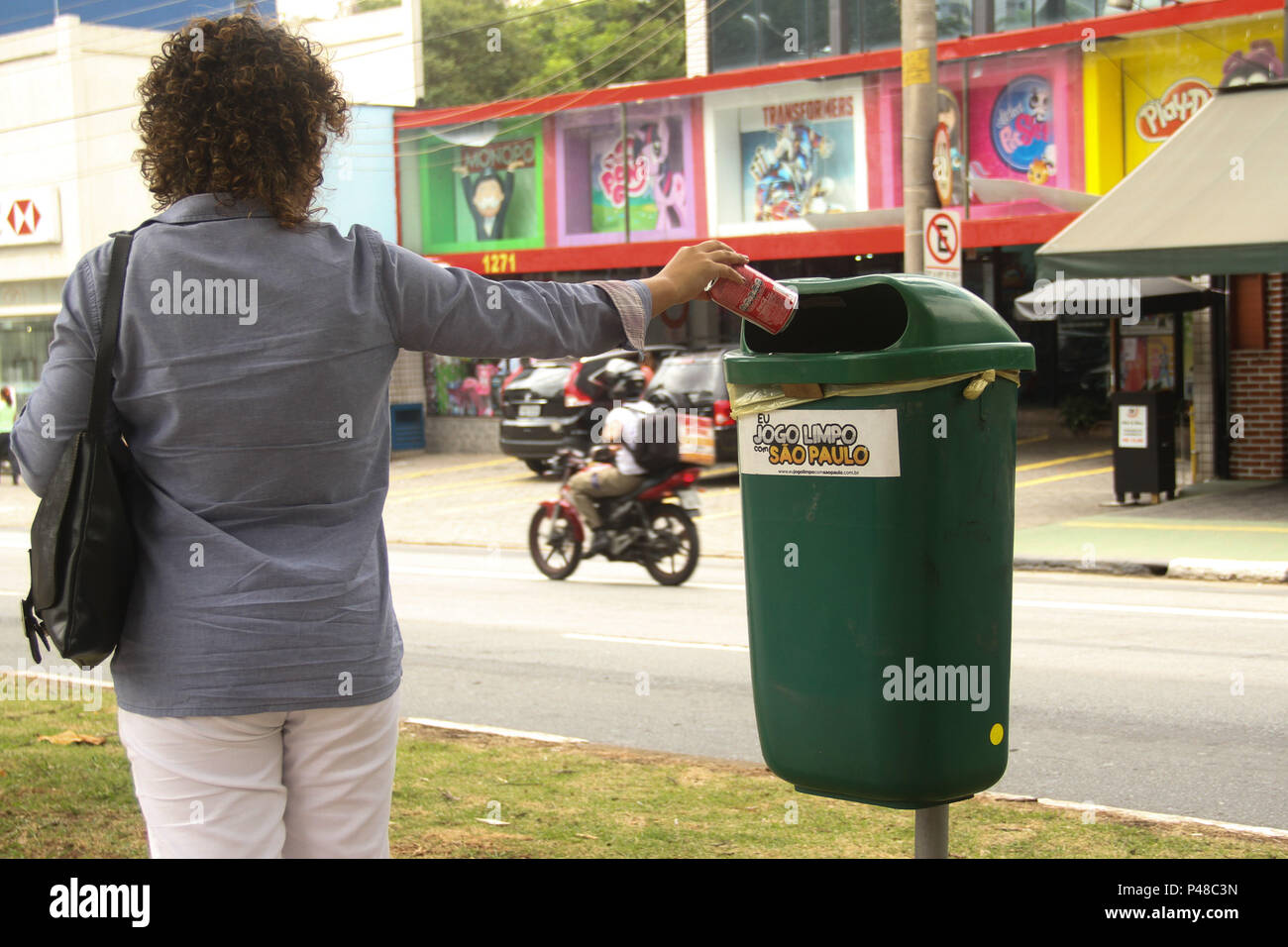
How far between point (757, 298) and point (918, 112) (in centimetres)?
891

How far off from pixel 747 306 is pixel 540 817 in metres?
2.54

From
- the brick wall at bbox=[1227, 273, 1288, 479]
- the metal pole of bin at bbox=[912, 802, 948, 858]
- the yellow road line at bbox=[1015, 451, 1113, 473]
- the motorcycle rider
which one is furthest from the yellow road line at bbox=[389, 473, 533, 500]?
the metal pole of bin at bbox=[912, 802, 948, 858]

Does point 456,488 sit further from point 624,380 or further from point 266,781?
point 266,781

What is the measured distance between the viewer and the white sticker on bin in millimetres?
3191

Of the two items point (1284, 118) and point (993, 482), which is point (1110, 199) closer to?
point (1284, 118)

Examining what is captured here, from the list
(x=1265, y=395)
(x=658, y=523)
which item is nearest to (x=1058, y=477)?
(x=1265, y=395)

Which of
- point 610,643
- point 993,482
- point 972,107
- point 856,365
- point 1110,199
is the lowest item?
point 610,643

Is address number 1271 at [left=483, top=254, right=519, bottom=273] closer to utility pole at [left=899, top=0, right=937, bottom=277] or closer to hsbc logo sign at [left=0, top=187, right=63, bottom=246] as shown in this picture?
hsbc logo sign at [left=0, top=187, right=63, bottom=246]

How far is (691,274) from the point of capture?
9.38 ft

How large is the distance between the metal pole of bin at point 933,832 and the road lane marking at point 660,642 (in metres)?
5.62

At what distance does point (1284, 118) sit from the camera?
51.8 ft

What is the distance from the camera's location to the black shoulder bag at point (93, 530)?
2459 millimetres

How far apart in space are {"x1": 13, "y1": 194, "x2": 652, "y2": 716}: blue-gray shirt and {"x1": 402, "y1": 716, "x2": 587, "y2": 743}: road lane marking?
391 cm
